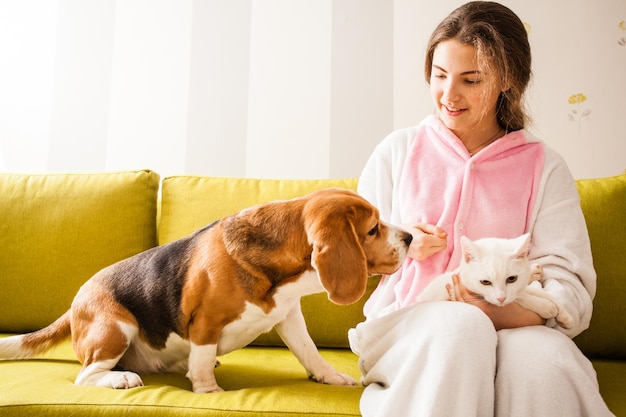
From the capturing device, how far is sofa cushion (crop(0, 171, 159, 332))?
2309 mm

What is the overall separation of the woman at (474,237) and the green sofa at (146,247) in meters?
0.27

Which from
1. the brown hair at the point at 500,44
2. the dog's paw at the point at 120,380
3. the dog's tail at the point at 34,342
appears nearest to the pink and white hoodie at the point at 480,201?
the brown hair at the point at 500,44

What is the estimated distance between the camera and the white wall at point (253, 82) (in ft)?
9.50

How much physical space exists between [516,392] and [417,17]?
2.29 m

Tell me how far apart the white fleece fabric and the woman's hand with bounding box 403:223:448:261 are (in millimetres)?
73

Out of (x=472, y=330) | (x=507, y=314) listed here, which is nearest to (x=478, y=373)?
(x=472, y=330)

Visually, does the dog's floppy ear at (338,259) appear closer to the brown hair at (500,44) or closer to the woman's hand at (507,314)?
the woman's hand at (507,314)

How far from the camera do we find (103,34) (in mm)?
3166

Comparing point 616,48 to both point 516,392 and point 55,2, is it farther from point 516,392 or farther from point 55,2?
point 55,2

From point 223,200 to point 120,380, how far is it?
0.97m

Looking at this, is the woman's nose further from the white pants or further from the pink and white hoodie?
the white pants

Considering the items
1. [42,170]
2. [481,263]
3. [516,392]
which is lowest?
[516,392]

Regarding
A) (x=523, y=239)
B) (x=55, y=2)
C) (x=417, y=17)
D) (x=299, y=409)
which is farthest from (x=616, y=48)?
(x=55, y=2)

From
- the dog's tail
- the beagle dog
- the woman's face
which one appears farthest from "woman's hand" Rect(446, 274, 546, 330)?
the dog's tail
